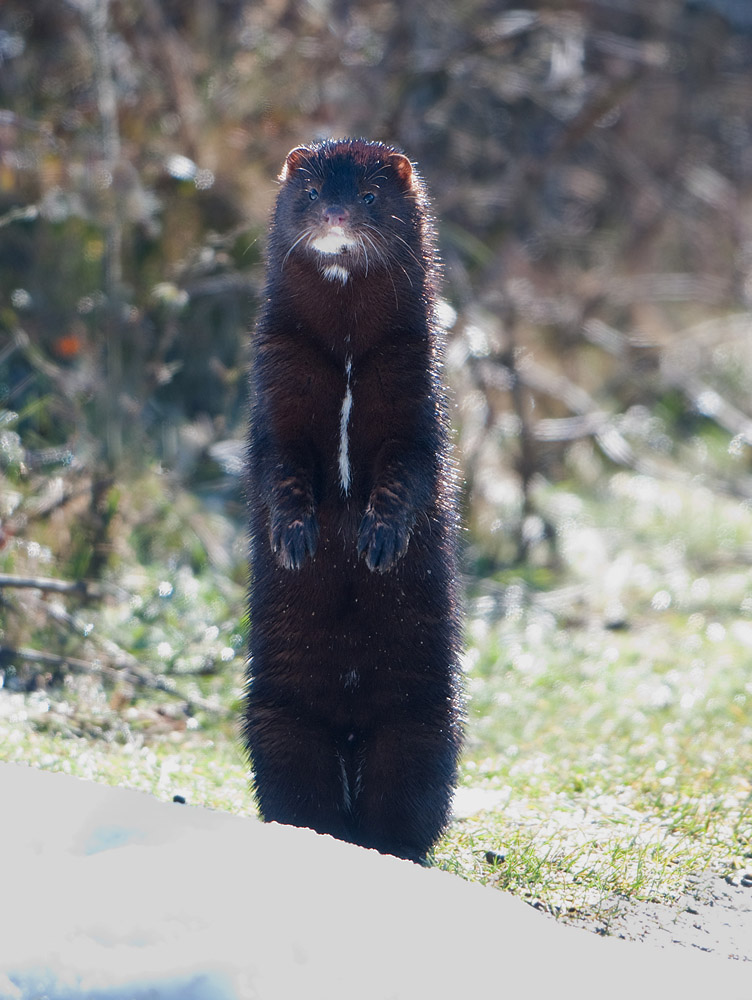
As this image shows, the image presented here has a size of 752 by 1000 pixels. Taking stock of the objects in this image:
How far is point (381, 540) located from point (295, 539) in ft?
0.80

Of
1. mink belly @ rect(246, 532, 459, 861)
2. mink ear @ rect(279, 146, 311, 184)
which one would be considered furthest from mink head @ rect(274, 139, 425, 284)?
mink belly @ rect(246, 532, 459, 861)

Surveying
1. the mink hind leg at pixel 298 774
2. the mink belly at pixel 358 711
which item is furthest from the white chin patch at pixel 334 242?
the mink hind leg at pixel 298 774

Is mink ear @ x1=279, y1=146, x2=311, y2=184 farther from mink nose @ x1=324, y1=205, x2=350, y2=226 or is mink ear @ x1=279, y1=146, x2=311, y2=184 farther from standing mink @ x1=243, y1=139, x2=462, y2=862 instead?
mink nose @ x1=324, y1=205, x2=350, y2=226

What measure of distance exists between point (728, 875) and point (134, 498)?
3409mm

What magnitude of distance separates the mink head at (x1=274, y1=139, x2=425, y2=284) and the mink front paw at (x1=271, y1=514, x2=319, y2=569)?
2.49 feet

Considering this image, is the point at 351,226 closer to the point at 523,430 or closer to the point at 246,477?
the point at 246,477

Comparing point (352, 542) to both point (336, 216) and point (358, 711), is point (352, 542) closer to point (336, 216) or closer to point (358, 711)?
point (358, 711)

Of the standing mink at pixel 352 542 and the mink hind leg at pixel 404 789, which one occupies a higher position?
the standing mink at pixel 352 542

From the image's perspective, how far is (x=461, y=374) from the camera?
7754mm

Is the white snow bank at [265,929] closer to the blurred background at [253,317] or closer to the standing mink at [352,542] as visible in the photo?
the standing mink at [352,542]

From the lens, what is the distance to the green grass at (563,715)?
390 centimetres

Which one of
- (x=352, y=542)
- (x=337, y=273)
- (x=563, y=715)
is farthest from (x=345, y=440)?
(x=563, y=715)

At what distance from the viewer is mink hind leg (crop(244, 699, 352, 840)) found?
Result: 3631 mm

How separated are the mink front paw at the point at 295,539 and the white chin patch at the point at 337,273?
733 millimetres
